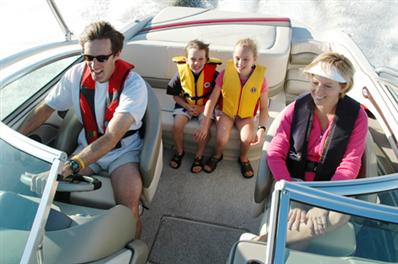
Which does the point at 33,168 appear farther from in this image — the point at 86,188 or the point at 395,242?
the point at 395,242

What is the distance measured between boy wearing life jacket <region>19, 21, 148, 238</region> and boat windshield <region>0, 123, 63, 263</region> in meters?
0.35

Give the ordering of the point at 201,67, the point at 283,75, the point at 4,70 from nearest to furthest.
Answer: the point at 4,70
the point at 201,67
the point at 283,75

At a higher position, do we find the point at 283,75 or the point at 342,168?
the point at 283,75

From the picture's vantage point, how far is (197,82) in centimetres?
262

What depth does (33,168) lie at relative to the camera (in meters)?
1.38

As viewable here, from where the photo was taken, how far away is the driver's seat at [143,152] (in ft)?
6.25

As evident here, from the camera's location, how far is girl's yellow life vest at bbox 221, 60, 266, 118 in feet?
8.22

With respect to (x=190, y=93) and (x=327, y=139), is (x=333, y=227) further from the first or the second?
(x=190, y=93)

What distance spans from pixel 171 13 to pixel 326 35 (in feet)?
4.20

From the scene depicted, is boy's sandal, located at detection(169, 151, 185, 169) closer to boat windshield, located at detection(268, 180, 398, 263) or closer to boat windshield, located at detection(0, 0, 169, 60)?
boat windshield, located at detection(268, 180, 398, 263)

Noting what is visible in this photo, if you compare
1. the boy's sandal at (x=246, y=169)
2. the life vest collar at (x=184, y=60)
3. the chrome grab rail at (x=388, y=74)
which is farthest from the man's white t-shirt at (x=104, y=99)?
the chrome grab rail at (x=388, y=74)

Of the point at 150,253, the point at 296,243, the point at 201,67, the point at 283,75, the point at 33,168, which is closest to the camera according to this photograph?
the point at 296,243

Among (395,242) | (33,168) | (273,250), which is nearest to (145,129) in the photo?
(33,168)

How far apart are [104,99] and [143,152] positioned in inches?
12.7
